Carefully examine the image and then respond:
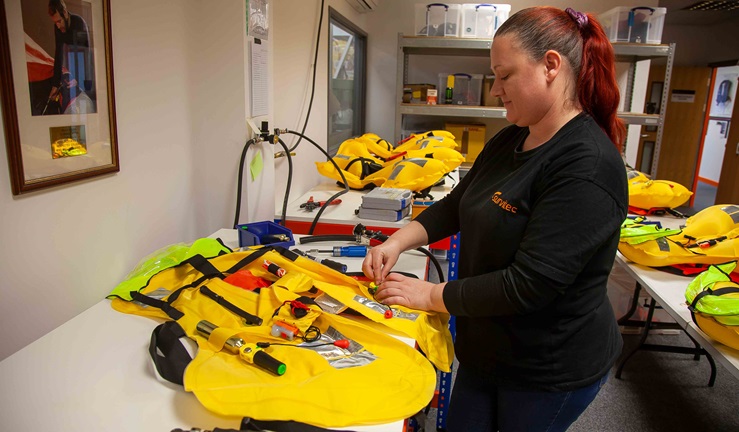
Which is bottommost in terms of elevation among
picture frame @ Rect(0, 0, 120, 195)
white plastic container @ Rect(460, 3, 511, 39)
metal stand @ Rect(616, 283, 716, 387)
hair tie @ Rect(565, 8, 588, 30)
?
metal stand @ Rect(616, 283, 716, 387)

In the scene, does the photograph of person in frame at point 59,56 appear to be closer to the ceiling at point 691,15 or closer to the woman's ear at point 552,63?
the woman's ear at point 552,63

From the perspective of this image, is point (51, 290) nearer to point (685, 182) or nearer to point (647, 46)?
point (647, 46)

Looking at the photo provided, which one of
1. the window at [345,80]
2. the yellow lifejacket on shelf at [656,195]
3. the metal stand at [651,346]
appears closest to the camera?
the metal stand at [651,346]

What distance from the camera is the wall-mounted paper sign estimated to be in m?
6.65

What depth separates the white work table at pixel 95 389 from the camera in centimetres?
86

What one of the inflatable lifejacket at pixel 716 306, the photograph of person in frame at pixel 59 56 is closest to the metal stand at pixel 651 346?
the inflatable lifejacket at pixel 716 306

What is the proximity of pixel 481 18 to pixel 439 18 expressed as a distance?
36 cm

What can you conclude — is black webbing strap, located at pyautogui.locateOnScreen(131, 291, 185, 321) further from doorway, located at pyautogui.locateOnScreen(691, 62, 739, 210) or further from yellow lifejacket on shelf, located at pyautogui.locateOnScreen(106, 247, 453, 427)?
doorway, located at pyautogui.locateOnScreen(691, 62, 739, 210)

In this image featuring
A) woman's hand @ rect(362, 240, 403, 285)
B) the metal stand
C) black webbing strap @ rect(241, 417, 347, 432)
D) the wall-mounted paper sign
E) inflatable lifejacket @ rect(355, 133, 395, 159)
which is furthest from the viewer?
the wall-mounted paper sign

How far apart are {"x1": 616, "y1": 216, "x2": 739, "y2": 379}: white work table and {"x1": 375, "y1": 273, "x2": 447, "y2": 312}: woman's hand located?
0.95 metres

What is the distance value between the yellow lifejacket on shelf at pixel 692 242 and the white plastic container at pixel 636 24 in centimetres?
259

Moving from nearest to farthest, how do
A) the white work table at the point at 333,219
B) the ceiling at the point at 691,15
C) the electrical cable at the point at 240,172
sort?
the electrical cable at the point at 240,172
the white work table at the point at 333,219
the ceiling at the point at 691,15

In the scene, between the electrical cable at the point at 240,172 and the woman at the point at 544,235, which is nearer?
the woman at the point at 544,235

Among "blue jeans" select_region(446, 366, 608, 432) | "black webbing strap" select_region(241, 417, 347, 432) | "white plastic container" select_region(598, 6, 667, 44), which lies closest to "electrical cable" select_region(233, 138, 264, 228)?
"blue jeans" select_region(446, 366, 608, 432)
